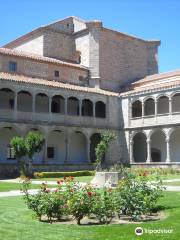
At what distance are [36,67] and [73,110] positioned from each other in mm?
5308

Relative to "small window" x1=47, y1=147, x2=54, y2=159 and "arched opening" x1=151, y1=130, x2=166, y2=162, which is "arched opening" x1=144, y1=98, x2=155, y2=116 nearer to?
"arched opening" x1=151, y1=130, x2=166, y2=162

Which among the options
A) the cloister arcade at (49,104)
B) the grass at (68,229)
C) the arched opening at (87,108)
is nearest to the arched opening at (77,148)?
the cloister arcade at (49,104)

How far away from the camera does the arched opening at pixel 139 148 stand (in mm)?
40750

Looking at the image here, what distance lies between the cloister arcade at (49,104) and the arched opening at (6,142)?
1850 millimetres

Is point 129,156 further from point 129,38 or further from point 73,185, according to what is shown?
point 73,185

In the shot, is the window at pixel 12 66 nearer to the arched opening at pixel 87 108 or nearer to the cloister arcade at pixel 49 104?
the cloister arcade at pixel 49 104

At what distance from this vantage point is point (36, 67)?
3734 centimetres

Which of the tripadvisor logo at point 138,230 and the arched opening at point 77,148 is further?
the arched opening at point 77,148

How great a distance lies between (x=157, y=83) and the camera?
3919 centimetres

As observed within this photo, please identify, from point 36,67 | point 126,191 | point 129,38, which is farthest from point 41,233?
point 129,38

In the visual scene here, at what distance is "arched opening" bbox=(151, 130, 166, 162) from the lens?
125ft

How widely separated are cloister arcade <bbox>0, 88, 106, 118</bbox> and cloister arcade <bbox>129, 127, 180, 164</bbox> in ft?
14.8

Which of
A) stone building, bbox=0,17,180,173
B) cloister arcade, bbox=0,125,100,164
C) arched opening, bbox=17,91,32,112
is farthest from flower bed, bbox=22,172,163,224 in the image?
arched opening, bbox=17,91,32,112

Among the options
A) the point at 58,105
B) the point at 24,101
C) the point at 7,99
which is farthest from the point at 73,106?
the point at 7,99
